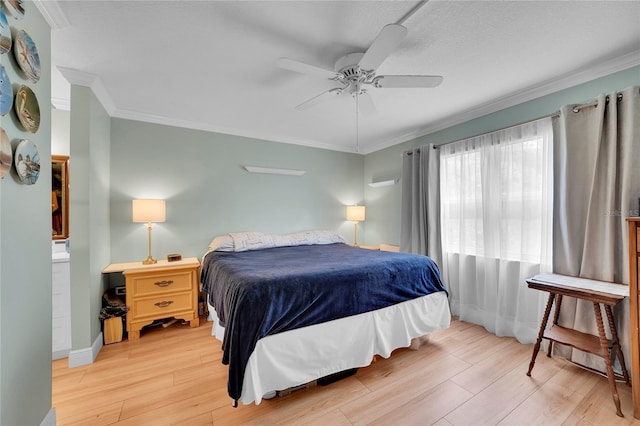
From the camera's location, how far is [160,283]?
8.78 ft

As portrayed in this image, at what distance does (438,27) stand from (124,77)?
8.45 feet

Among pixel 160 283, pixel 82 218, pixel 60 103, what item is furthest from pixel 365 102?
pixel 60 103

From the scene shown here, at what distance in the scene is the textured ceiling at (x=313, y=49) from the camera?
1.49 m

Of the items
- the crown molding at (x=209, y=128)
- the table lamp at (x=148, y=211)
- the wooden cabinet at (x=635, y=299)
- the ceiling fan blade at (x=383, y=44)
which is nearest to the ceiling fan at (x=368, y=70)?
the ceiling fan blade at (x=383, y=44)

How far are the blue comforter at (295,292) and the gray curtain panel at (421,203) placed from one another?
1.02 meters

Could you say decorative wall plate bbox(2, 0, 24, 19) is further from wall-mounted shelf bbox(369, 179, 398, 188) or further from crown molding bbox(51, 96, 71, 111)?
wall-mounted shelf bbox(369, 179, 398, 188)

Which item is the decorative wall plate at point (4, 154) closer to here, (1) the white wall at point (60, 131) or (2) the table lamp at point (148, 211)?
(2) the table lamp at point (148, 211)

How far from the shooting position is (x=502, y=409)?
1.60m

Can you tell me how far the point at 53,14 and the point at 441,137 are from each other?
3685 millimetres

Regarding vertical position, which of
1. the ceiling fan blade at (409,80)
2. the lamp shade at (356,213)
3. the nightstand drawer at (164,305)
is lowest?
the nightstand drawer at (164,305)

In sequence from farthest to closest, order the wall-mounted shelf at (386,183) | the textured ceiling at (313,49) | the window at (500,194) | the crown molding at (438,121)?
1. the wall-mounted shelf at (386,183)
2. the window at (500,194)
3. the crown molding at (438,121)
4. the textured ceiling at (313,49)

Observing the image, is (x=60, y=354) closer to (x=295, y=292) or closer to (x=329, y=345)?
(x=295, y=292)

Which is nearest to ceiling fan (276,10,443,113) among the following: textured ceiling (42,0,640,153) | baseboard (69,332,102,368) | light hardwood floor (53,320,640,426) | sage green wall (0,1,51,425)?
textured ceiling (42,0,640,153)

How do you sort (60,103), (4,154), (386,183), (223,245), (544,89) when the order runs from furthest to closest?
(386,183)
(223,245)
(60,103)
(544,89)
(4,154)
